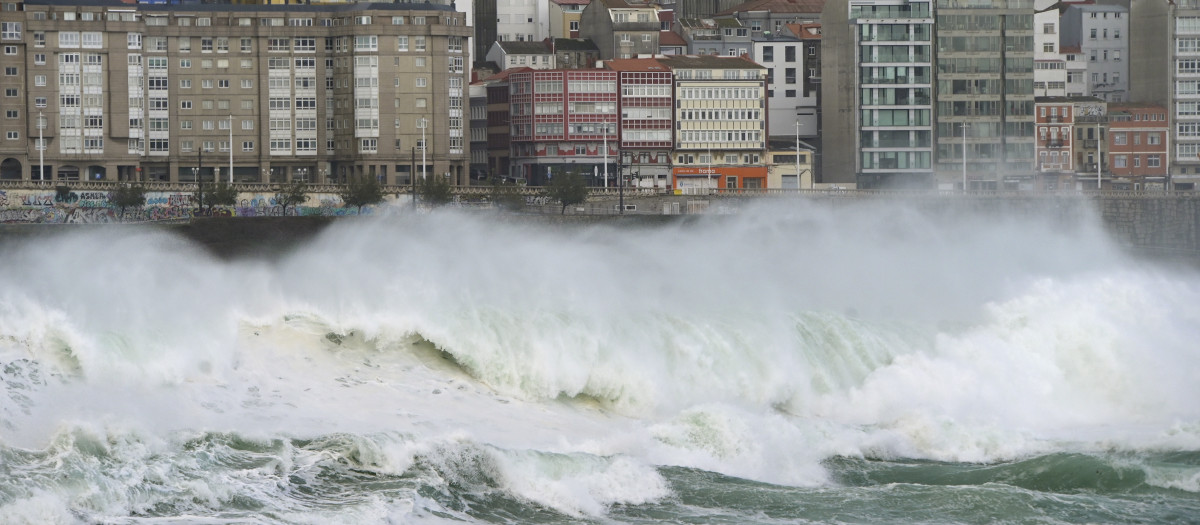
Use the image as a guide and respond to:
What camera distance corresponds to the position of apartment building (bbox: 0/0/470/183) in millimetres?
105000

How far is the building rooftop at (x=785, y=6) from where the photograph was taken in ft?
461

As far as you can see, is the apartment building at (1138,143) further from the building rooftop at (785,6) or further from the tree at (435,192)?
the tree at (435,192)

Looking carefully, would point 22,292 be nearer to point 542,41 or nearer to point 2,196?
point 2,196

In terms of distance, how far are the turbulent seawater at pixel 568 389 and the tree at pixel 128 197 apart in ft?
148

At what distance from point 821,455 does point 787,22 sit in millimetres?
111310

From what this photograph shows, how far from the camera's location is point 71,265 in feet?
115

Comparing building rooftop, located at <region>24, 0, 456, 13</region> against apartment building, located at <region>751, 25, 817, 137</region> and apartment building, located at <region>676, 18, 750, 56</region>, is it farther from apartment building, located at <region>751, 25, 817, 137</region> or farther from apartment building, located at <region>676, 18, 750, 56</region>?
apartment building, located at <region>751, 25, 817, 137</region>

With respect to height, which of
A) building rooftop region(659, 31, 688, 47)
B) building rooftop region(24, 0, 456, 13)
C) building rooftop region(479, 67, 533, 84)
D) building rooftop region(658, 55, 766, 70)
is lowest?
building rooftop region(479, 67, 533, 84)

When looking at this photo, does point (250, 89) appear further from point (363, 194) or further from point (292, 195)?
point (363, 194)

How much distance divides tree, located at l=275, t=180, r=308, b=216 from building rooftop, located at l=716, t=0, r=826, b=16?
54359mm

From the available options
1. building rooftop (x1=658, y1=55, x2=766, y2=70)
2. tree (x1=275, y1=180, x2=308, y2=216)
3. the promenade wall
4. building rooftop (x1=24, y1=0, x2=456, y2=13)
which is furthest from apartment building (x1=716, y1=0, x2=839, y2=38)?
tree (x1=275, y1=180, x2=308, y2=216)

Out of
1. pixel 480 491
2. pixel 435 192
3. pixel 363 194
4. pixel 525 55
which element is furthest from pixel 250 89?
pixel 480 491

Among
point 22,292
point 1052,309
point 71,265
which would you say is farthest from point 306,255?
point 1052,309

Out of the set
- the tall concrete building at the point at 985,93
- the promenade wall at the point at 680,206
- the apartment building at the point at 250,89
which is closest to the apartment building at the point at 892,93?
the tall concrete building at the point at 985,93
